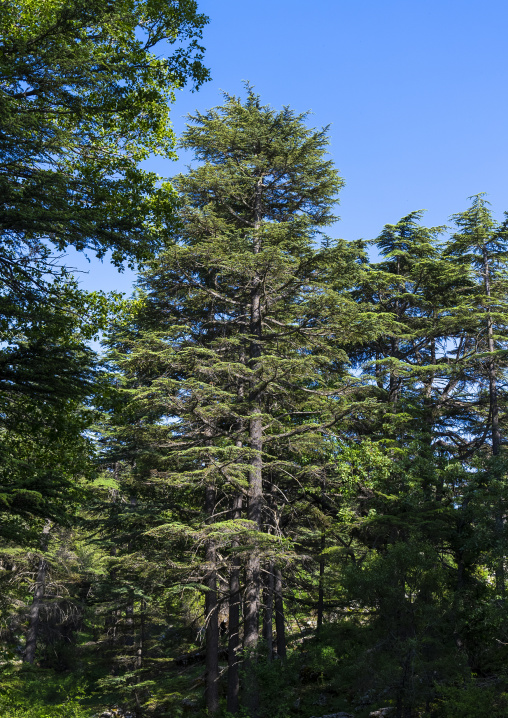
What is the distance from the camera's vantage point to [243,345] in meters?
18.3

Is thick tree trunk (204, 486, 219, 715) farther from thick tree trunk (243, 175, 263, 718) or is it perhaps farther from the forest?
thick tree trunk (243, 175, 263, 718)

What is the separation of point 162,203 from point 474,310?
57.3ft

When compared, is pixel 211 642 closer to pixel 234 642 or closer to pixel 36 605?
pixel 234 642

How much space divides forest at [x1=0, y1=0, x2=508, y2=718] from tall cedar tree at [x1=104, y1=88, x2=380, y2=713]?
0.12 metres

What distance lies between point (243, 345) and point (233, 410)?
2.56m

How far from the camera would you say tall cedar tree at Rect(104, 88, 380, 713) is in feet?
50.4

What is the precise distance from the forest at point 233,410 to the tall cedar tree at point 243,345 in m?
0.12

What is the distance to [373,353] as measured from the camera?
24953mm

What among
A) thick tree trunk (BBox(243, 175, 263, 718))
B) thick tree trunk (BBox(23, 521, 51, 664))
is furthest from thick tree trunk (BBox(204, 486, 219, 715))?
thick tree trunk (BBox(23, 521, 51, 664))

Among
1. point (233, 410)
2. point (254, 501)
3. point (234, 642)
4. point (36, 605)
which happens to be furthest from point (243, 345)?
point (36, 605)

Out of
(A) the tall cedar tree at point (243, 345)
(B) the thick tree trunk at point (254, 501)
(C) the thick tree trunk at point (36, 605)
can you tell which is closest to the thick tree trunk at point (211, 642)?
(A) the tall cedar tree at point (243, 345)

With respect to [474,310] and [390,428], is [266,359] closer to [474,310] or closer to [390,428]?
[390,428]

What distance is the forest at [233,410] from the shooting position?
25.9 ft

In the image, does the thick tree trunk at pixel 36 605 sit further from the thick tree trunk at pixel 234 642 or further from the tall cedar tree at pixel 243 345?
the thick tree trunk at pixel 234 642
